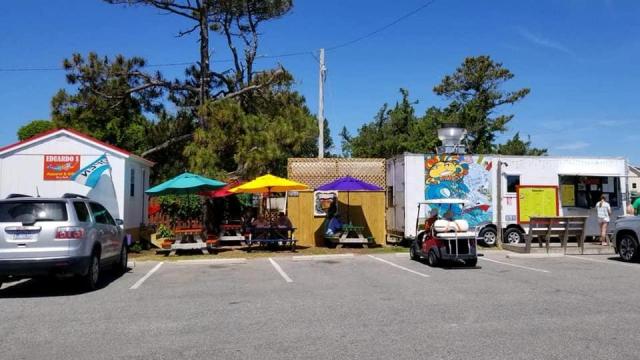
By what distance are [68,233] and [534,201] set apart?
15011mm

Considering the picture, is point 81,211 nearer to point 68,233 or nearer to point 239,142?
point 68,233

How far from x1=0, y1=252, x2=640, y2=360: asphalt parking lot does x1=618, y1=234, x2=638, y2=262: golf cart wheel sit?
2025 mm

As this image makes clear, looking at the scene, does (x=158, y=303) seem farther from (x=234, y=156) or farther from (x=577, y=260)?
(x=234, y=156)

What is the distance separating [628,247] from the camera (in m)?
14.9

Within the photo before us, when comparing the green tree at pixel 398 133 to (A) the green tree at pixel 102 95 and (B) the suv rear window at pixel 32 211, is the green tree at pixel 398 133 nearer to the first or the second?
(A) the green tree at pixel 102 95

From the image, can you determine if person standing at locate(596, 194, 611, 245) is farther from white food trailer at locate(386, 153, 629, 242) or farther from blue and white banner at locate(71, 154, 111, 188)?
blue and white banner at locate(71, 154, 111, 188)

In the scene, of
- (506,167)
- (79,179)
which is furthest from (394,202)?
(79,179)

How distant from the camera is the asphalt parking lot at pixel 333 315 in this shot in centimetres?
604

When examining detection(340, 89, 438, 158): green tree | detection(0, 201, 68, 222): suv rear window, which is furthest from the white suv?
detection(340, 89, 438, 158): green tree

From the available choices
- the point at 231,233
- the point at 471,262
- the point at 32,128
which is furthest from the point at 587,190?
the point at 32,128

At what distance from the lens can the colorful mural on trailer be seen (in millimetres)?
18672

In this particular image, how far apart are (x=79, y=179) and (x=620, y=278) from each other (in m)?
15.0

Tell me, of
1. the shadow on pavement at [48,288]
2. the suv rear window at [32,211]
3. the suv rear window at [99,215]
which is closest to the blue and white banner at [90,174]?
the suv rear window at [99,215]

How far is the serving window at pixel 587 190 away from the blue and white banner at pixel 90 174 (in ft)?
50.7
